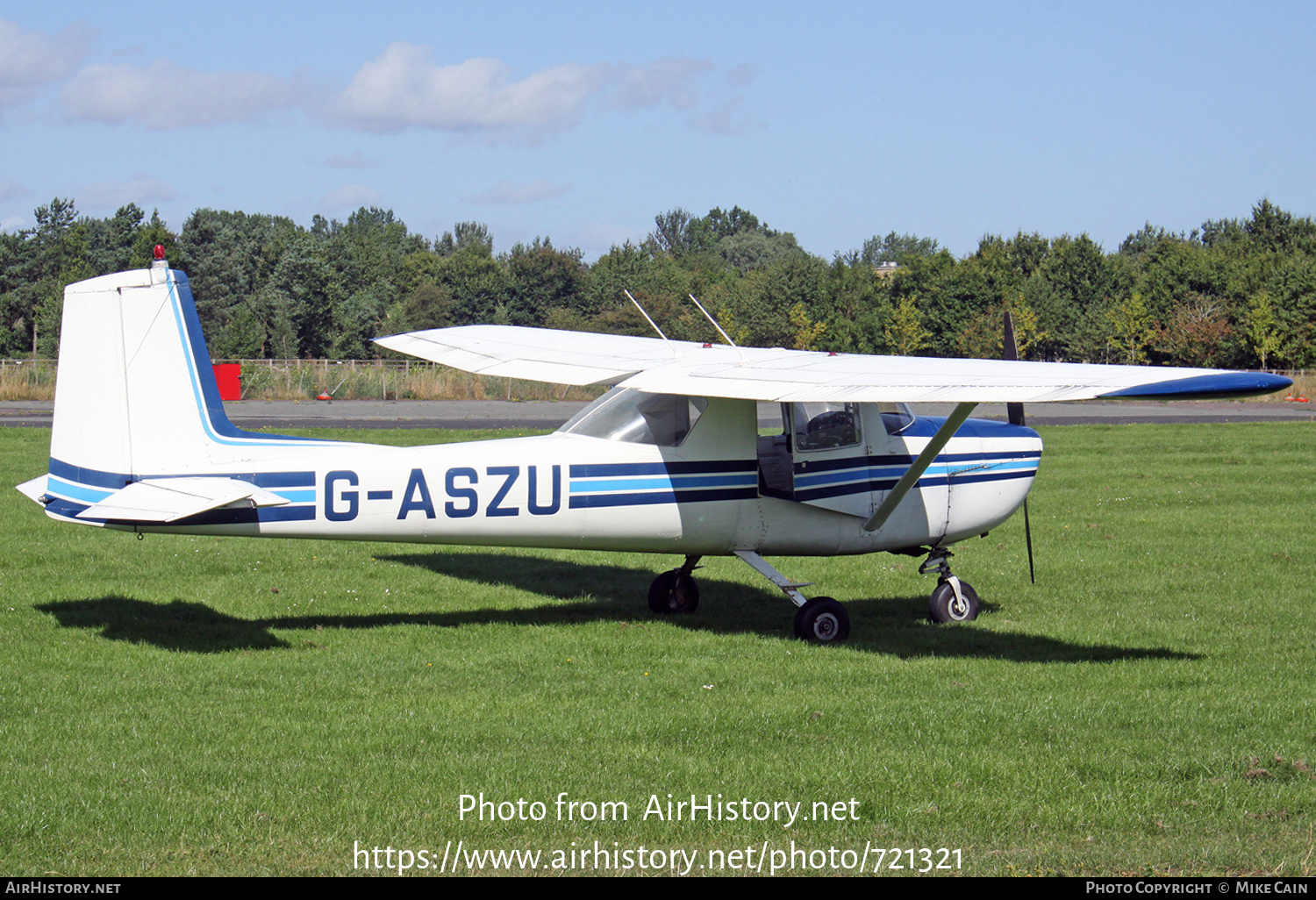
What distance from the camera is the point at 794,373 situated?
8.95 metres

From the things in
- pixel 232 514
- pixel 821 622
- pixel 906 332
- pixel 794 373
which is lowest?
pixel 821 622

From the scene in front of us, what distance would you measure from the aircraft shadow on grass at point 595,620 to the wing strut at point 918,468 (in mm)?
912

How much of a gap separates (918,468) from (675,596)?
2.47m

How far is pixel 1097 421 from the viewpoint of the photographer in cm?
3284

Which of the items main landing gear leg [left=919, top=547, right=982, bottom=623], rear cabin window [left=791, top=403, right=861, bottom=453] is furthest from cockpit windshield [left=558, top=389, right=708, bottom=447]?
main landing gear leg [left=919, top=547, right=982, bottom=623]

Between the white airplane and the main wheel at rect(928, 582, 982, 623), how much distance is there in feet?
0.06

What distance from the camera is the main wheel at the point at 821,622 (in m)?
9.09

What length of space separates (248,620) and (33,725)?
296cm

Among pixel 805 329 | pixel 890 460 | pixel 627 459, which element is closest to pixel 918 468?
pixel 890 460

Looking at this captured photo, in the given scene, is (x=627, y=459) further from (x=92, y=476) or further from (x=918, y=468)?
(x=92, y=476)

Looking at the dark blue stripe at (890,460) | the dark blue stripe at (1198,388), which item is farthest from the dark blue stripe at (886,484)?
the dark blue stripe at (1198,388)

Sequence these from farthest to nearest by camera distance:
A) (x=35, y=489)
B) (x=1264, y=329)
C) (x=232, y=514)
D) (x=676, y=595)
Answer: (x=1264, y=329) → (x=676, y=595) → (x=35, y=489) → (x=232, y=514)
